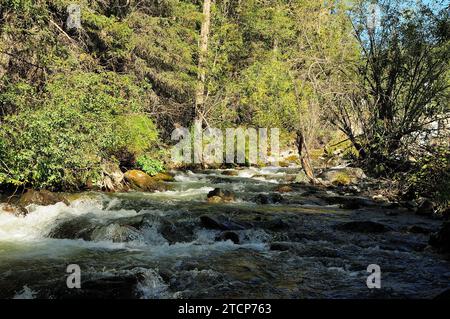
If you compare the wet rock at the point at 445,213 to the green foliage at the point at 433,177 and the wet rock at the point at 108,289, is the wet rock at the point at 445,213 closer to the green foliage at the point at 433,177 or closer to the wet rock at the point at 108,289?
the green foliage at the point at 433,177

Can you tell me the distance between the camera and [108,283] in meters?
5.84

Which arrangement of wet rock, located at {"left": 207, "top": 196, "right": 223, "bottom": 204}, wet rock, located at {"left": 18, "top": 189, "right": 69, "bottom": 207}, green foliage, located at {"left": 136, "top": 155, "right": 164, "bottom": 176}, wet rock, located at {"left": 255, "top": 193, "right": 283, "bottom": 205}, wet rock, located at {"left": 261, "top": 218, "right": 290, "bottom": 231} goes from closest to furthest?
wet rock, located at {"left": 261, "top": 218, "right": 290, "bottom": 231} < wet rock, located at {"left": 18, "top": 189, "right": 69, "bottom": 207} < wet rock, located at {"left": 207, "top": 196, "right": 223, "bottom": 204} < wet rock, located at {"left": 255, "top": 193, "right": 283, "bottom": 205} < green foliage, located at {"left": 136, "top": 155, "right": 164, "bottom": 176}

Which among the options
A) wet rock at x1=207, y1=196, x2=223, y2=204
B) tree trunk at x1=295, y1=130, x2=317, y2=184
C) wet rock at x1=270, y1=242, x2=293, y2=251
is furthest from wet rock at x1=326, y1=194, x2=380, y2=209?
wet rock at x1=270, y1=242, x2=293, y2=251

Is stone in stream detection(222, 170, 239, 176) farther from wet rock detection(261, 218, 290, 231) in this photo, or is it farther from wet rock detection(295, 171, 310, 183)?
wet rock detection(261, 218, 290, 231)

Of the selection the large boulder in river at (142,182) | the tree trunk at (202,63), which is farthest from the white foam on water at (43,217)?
the tree trunk at (202,63)

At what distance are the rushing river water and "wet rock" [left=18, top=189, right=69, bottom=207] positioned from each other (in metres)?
0.37

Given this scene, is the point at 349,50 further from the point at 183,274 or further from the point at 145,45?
the point at 183,274

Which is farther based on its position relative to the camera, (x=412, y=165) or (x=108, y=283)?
(x=412, y=165)

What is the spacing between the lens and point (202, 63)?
2369 centimetres

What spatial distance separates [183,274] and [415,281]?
12.0ft

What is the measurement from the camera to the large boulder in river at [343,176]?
18703mm

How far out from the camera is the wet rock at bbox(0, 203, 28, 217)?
10078 millimetres

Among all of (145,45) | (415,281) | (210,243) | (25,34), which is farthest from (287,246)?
(145,45)
